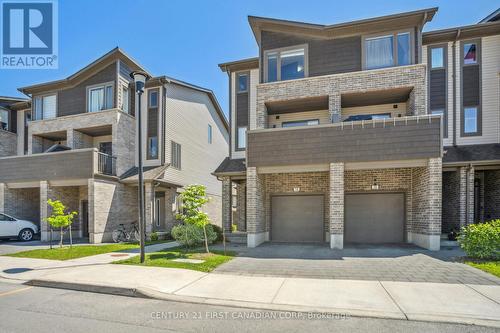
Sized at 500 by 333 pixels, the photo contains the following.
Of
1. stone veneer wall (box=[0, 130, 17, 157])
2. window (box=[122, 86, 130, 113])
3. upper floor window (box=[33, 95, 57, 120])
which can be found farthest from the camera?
stone veneer wall (box=[0, 130, 17, 157])

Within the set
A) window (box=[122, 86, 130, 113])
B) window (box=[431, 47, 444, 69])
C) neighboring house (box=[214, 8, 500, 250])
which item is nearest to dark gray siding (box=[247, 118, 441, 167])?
neighboring house (box=[214, 8, 500, 250])

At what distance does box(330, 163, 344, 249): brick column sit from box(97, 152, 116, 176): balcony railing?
11803mm

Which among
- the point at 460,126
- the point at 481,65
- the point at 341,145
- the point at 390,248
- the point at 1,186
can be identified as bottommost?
the point at 390,248

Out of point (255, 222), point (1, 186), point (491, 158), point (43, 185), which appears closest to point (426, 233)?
point (491, 158)

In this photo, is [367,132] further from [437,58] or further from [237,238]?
[237,238]

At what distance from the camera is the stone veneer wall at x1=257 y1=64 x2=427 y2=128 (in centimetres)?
1142

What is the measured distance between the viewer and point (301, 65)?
521 inches

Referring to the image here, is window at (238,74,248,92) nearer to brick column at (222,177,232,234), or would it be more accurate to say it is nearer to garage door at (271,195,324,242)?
brick column at (222,177,232,234)

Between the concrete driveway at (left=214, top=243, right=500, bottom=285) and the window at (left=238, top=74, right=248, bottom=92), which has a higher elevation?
the window at (left=238, top=74, right=248, bottom=92)

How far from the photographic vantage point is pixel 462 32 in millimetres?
12781

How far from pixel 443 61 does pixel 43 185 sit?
2147 centimetres

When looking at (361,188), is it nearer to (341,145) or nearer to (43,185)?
(341,145)

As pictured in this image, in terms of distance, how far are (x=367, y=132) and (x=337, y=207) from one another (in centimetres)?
312

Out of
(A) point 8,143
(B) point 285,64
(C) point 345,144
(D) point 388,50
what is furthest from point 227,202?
(A) point 8,143
